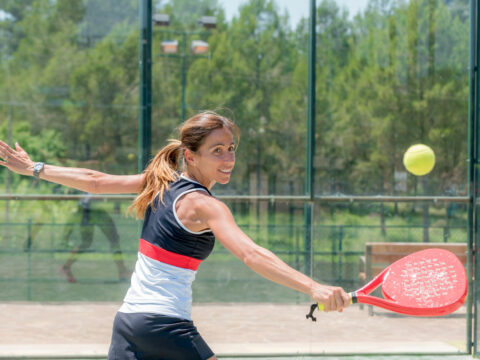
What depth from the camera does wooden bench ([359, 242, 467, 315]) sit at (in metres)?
5.75

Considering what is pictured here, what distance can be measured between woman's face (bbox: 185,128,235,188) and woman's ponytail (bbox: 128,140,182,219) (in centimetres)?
9

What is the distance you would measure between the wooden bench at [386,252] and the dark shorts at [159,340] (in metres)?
3.60

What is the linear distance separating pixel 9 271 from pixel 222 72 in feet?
8.39

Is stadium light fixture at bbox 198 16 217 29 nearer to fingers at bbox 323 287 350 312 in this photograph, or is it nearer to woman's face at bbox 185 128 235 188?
woman's face at bbox 185 128 235 188

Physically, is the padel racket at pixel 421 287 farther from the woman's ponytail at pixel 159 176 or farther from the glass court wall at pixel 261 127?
the glass court wall at pixel 261 127

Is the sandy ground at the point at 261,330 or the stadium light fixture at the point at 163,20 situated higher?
the stadium light fixture at the point at 163,20

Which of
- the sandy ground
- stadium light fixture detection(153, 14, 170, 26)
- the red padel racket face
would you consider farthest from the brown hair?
stadium light fixture detection(153, 14, 170, 26)

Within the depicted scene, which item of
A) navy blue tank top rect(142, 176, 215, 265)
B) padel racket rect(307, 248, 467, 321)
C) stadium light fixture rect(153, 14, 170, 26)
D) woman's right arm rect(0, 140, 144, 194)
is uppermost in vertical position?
stadium light fixture rect(153, 14, 170, 26)

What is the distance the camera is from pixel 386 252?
584 cm

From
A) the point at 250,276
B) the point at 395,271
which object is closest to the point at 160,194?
the point at 395,271

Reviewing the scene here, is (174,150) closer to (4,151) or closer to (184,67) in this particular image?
(4,151)

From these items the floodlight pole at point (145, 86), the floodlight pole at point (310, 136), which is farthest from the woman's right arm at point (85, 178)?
the floodlight pole at point (310, 136)

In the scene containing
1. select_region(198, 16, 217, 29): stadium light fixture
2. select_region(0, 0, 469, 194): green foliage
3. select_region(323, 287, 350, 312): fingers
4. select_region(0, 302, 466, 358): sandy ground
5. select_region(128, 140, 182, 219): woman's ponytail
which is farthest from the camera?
select_region(198, 16, 217, 29): stadium light fixture

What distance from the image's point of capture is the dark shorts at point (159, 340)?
2357 mm
